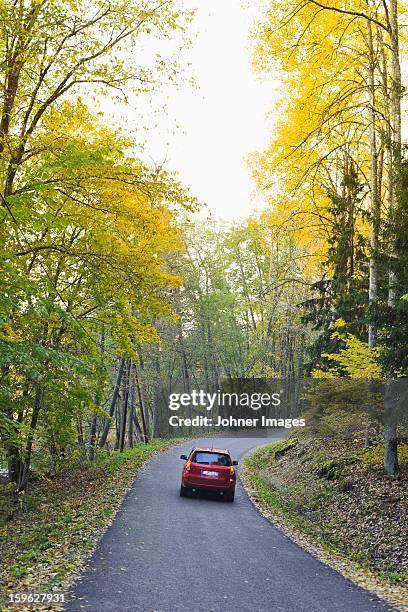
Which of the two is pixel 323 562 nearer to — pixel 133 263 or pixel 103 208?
pixel 133 263

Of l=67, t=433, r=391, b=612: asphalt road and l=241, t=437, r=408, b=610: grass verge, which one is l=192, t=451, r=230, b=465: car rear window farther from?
l=67, t=433, r=391, b=612: asphalt road

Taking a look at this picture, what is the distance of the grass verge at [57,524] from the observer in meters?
7.43

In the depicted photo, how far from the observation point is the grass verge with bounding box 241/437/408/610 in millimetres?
9164

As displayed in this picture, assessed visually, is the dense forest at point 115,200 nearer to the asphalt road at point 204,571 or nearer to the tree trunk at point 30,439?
the tree trunk at point 30,439

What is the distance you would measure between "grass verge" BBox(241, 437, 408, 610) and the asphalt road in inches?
23.2

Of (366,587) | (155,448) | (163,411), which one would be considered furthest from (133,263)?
(163,411)

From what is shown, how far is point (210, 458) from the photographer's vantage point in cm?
1641

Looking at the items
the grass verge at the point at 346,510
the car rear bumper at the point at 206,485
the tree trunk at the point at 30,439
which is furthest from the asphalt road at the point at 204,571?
the tree trunk at the point at 30,439

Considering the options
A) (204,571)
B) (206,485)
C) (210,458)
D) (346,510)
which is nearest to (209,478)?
(206,485)

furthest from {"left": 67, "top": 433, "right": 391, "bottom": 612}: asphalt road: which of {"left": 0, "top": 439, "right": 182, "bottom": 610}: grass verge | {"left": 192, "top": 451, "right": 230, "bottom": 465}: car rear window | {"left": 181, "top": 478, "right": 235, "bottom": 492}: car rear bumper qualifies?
{"left": 192, "top": 451, "right": 230, "bottom": 465}: car rear window

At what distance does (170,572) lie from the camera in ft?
26.2

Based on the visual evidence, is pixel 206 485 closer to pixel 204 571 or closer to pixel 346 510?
pixel 346 510

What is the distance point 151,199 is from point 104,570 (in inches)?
295

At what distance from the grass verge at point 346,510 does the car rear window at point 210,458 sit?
1.56 m
